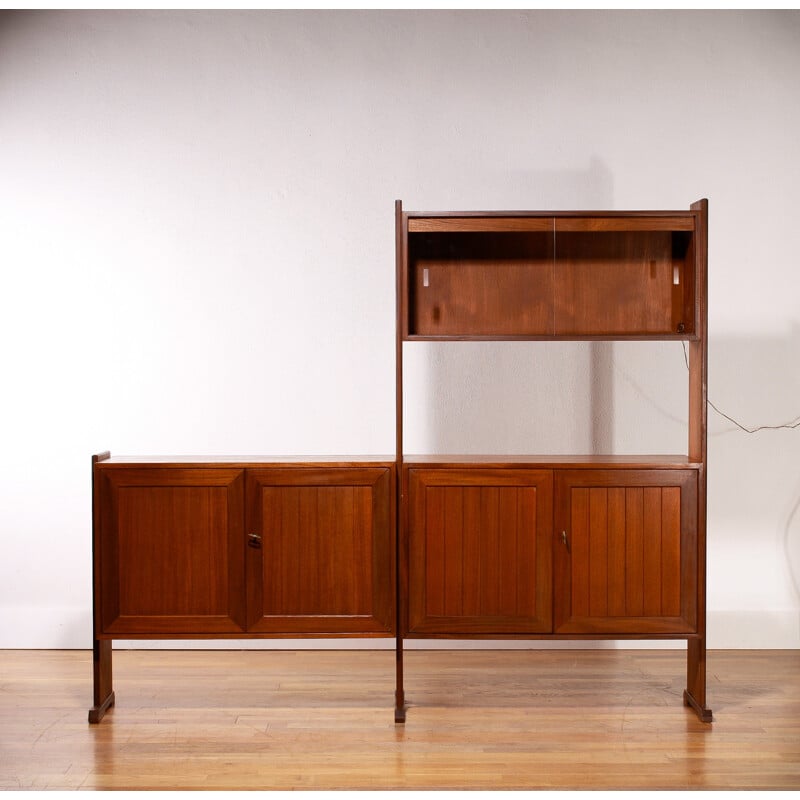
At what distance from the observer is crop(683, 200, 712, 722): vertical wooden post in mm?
2895

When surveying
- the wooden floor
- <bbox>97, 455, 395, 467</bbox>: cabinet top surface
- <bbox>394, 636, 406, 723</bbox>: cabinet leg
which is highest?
<bbox>97, 455, 395, 467</bbox>: cabinet top surface

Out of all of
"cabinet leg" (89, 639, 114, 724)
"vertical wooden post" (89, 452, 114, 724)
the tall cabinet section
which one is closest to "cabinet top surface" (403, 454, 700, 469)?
the tall cabinet section

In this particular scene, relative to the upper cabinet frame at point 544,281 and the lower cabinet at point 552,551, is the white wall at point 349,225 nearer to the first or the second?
the upper cabinet frame at point 544,281

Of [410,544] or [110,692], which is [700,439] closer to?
[410,544]

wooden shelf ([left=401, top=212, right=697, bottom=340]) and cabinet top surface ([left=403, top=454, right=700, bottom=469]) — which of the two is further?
wooden shelf ([left=401, top=212, right=697, bottom=340])

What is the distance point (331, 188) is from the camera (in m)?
Answer: 3.70

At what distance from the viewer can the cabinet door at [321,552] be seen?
297cm

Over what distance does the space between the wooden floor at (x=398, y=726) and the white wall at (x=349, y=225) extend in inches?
22.9

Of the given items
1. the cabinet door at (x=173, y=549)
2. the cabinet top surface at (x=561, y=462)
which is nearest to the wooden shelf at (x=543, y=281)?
the cabinet top surface at (x=561, y=462)

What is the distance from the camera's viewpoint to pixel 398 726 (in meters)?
2.83

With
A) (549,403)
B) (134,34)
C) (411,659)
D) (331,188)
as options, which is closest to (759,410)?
(549,403)

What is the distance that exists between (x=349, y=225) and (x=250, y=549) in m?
1.56

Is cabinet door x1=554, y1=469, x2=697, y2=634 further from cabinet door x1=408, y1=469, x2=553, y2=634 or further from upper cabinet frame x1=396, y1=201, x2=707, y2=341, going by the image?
upper cabinet frame x1=396, y1=201, x2=707, y2=341

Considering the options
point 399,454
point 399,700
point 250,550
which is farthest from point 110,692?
point 399,454
